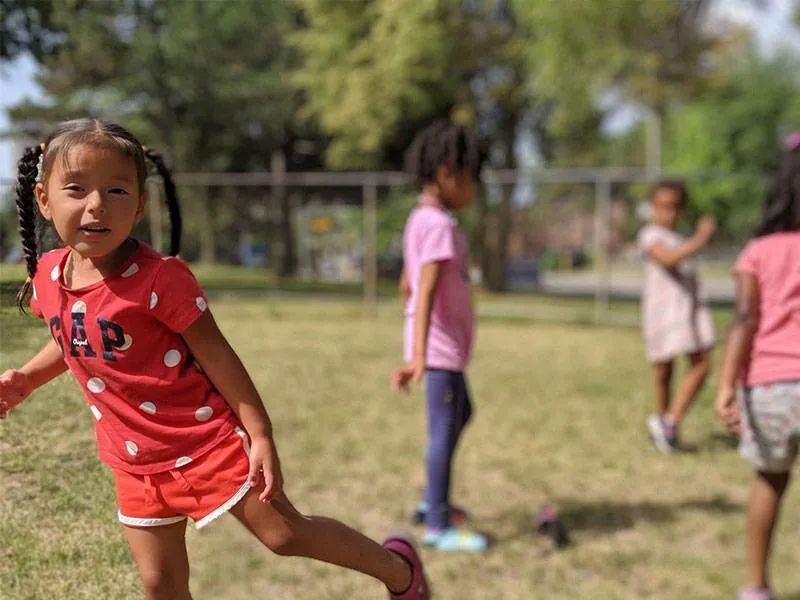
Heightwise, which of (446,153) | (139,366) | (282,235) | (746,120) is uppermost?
(746,120)

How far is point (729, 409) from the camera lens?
8.95 feet

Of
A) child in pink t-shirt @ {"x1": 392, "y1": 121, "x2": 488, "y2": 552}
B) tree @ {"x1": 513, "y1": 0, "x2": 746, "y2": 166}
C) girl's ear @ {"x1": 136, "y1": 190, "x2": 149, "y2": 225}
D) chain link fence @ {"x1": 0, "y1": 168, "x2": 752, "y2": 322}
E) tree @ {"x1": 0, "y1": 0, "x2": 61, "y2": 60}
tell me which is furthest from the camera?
tree @ {"x1": 513, "y1": 0, "x2": 746, "y2": 166}

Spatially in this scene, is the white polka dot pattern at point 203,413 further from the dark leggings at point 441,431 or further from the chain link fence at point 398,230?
the chain link fence at point 398,230

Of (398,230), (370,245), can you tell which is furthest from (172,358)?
(398,230)

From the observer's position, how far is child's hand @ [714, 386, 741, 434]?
8.92ft

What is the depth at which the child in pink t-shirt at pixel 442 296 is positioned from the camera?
Result: 3.28 m

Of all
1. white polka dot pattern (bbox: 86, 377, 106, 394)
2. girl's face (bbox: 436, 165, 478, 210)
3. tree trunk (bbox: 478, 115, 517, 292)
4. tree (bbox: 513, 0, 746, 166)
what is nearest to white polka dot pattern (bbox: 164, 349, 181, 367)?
white polka dot pattern (bbox: 86, 377, 106, 394)

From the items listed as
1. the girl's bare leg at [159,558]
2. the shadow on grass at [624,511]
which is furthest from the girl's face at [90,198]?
the shadow on grass at [624,511]

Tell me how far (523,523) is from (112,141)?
2.98m

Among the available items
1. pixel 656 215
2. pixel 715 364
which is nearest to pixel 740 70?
pixel 715 364

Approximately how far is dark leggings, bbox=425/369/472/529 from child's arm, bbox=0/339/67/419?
6.59 feet

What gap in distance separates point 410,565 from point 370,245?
11132 millimetres

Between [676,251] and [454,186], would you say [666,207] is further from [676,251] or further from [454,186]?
[454,186]

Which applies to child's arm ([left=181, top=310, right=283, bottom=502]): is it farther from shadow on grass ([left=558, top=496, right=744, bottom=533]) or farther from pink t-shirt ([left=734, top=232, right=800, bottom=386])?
shadow on grass ([left=558, top=496, right=744, bottom=533])
